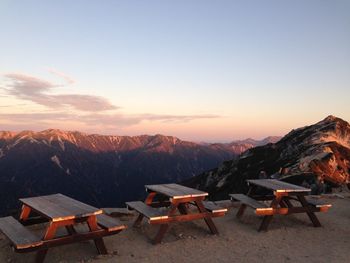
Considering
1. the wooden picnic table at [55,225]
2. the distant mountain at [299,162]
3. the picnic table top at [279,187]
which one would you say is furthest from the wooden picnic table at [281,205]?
the distant mountain at [299,162]

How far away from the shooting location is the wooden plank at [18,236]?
9.31 meters

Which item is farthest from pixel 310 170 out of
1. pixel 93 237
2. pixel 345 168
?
pixel 93 237

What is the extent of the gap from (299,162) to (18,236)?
33786 millimetres

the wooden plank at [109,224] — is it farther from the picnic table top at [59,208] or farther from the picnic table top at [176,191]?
the picnic table top at [176,191]

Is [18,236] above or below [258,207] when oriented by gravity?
above

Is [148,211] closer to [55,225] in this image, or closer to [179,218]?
[179,218]

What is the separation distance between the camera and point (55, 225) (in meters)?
9.85

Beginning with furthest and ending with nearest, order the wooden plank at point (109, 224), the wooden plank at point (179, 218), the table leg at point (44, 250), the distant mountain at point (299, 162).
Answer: the distant mountain at point (299, 162) → the wooden plank at point (179, 218) → the wooden plank at point (109, 224) → the table leg at point (44, 250)

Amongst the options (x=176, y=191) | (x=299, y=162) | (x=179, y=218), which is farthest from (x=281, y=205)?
(x=299, y=162)

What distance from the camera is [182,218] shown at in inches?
504

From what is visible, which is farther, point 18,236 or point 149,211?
point 149,211

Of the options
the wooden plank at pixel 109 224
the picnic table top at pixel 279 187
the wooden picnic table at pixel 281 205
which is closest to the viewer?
the wooden plank at pixel 109 224

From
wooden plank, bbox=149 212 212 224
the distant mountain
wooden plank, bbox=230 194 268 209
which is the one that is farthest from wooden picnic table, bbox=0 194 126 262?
the distant mountain

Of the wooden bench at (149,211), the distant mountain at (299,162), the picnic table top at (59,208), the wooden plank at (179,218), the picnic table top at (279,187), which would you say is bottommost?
the distant mountain at (299,162)
